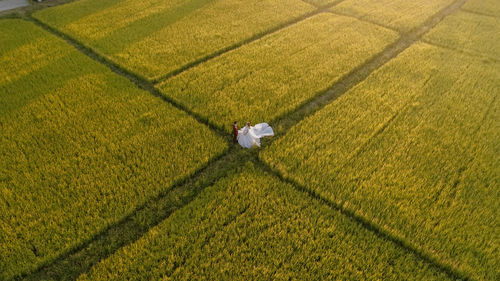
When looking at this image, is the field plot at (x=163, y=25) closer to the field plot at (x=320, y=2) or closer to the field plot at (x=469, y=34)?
the field plot at (x=320, y=2)

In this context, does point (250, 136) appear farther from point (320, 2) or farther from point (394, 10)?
point (394, 10)

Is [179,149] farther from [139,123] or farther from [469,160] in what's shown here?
[469,160]

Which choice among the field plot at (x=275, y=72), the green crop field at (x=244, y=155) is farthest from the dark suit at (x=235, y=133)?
the field plot at (x=275, y=72)

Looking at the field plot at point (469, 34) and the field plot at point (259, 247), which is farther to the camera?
the field plot at point (469, 34)

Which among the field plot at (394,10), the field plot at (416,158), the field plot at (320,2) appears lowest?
the field plot at (416,158)

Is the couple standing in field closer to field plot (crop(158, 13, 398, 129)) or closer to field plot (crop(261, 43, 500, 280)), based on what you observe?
field plot (crop(261, 43, 500, 280))

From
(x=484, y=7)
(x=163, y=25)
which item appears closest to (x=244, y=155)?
(x=163, y=25)

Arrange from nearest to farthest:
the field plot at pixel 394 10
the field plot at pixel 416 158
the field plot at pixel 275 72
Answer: the field plot at pixel 416 158 < the field plot at pixel 275 72 < the field plot at pixel 394 10
